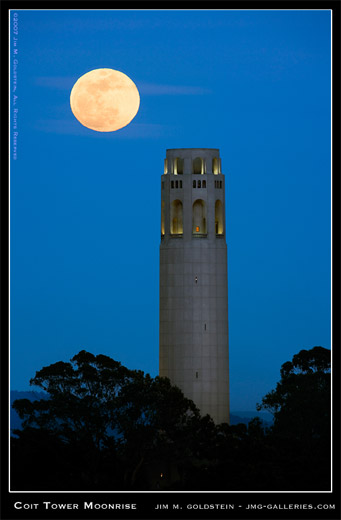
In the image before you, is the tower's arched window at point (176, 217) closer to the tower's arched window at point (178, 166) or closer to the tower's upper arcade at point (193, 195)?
the tower's upper arcade at point (193, 195)

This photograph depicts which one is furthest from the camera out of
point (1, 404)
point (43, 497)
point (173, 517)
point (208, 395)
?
point (208, 395)

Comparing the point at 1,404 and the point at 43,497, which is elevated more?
the point at 1,404

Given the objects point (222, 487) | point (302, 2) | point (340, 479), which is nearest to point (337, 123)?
point (302, 2)

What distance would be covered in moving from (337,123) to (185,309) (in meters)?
60.2

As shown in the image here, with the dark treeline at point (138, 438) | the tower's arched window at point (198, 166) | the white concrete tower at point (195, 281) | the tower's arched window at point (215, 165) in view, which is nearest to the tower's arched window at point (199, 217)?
the white concrete tower at point (195, 281)

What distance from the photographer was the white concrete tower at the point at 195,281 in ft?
410

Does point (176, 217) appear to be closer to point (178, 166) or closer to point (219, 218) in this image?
point (219, 218)

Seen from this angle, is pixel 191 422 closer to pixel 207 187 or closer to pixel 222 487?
pixel 222 487

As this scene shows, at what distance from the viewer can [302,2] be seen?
6800 centimetres

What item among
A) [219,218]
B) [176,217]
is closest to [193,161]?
[176,217]

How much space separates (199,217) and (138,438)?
3001 centimetres

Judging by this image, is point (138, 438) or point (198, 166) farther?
point (198, 166)

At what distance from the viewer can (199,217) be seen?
12862cm

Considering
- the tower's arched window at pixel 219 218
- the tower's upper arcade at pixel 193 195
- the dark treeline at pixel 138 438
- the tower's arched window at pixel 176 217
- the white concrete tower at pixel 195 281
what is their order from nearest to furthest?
the dark treeline at pixel 138 438
the white concrete tower at pixel 195 281
the tower's upper arcade at pixel 193 195
the tower's arched window at pixel 176 217
the tower's arched window at pixel 219 218
